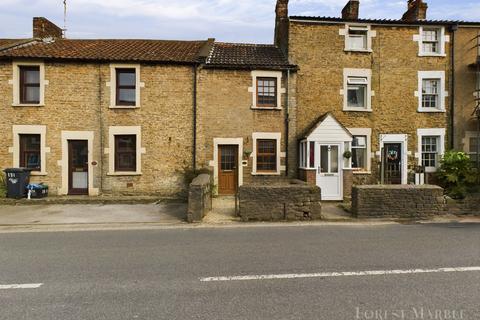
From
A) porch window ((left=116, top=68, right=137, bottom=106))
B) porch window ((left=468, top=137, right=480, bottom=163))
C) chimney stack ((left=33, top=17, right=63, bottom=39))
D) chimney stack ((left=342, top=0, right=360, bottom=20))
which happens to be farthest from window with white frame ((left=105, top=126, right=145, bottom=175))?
porch window ((left=468, top=137, right=480, bottom=163))

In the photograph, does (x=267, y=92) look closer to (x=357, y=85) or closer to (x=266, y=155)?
(x=266, y=155)

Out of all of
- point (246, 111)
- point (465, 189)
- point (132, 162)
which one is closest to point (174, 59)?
point (246, 111)

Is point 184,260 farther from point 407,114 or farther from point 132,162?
point 407,114

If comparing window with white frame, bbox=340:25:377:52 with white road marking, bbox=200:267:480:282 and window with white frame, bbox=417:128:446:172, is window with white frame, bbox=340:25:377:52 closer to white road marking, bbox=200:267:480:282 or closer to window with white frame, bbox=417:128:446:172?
window with white frame, bbox=417:128:446:172

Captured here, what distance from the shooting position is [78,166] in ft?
49.4

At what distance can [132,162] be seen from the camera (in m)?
15.2

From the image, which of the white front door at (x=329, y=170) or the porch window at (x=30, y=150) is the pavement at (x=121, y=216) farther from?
the porch window at (x=30, y=150)

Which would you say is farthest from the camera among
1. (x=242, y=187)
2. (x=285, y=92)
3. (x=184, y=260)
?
(x=285, y=92)

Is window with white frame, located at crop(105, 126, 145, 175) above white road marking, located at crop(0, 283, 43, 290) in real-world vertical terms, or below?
above

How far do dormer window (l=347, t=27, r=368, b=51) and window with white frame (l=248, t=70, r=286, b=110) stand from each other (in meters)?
4.16

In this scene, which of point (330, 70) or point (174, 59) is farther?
point (330, 70)

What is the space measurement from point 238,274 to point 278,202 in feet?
16.6

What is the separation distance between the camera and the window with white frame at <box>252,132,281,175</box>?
15.5m

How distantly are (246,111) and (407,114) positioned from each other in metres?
8.19
